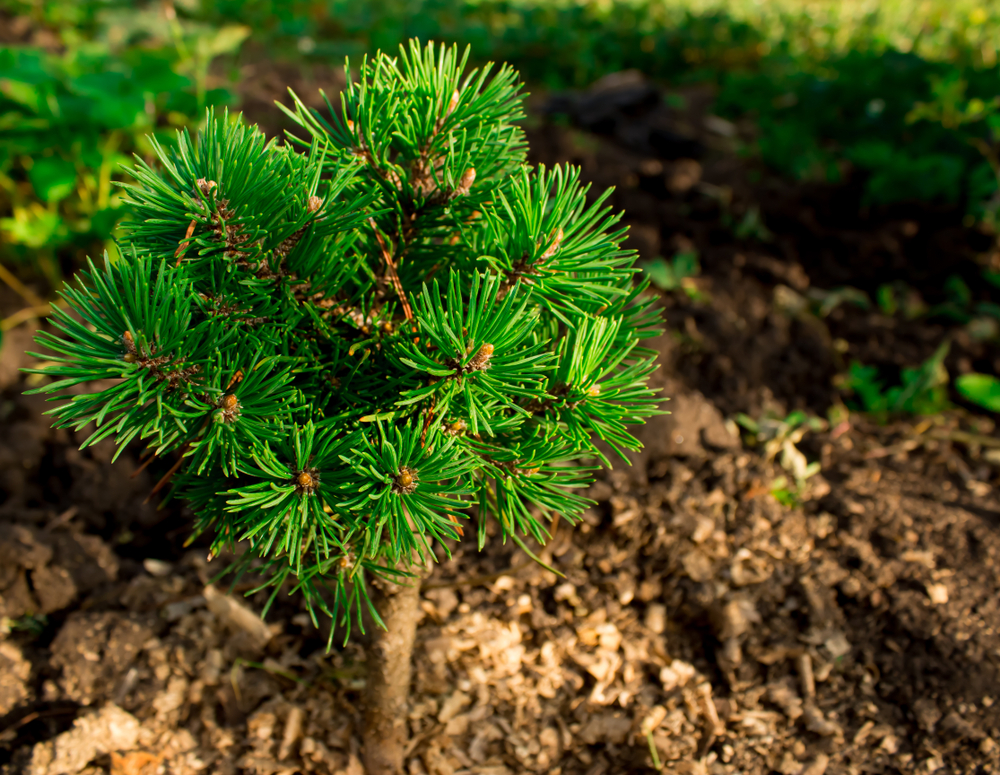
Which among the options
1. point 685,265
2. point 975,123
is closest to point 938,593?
point 685,265

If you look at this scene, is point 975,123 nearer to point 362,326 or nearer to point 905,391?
point 905,391

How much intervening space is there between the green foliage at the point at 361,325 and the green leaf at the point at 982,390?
193cm

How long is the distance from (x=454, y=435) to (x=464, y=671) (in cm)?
97

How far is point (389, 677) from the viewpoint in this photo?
161 centimetres

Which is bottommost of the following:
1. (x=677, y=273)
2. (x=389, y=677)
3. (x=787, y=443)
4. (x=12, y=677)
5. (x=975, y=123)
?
(x=12, y=677)

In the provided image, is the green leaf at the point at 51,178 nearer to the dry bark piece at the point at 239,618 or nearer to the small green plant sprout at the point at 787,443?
the dry bark piece at the point at 239,618

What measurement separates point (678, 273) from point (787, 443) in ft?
3.22

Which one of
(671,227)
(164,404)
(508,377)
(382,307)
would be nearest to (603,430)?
(508,377)

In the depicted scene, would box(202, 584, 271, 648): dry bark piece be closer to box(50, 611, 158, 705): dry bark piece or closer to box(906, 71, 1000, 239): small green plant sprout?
box(50, 611, 158, 705): dry bark piece

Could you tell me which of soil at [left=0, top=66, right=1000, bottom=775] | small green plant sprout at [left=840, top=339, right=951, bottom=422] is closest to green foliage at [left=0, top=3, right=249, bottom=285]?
soil at [left=0, top=66, right=1000, bottom=775]

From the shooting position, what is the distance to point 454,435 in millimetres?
1147

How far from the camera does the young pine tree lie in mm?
1014

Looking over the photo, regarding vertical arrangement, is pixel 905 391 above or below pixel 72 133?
below

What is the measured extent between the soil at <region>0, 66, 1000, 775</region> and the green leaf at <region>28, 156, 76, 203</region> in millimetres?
890
